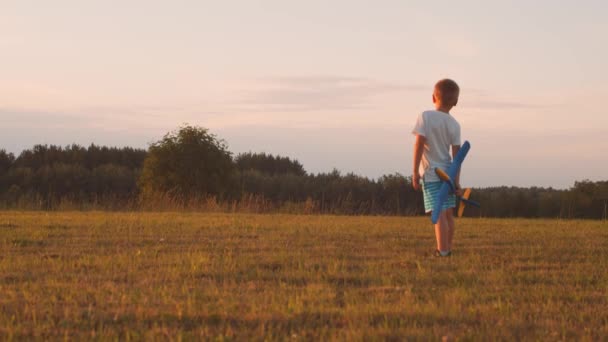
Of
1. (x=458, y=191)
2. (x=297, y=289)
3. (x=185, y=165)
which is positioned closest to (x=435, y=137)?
(x=458, y=191)

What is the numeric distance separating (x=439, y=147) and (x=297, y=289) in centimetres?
306

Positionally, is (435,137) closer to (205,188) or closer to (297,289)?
(297,289)

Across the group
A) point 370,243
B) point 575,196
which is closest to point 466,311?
point 370,243

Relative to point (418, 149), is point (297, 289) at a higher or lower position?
lower

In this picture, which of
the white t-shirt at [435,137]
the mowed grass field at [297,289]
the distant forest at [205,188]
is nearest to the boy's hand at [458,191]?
the white t-shirt at [435,137]

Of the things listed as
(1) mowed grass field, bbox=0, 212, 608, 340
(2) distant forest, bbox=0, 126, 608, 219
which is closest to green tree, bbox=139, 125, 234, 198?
(2) distant forest, bbox=0, 126, 608, 219

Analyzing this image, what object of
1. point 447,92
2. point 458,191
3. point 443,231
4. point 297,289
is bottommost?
point 297,289

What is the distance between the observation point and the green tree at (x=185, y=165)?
3400 cm

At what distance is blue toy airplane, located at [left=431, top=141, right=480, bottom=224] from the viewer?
786 centimetres

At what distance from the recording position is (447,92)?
811cm

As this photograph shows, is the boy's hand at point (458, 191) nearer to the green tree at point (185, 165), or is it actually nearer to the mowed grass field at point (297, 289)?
the mowed grass field at point (297, 289)

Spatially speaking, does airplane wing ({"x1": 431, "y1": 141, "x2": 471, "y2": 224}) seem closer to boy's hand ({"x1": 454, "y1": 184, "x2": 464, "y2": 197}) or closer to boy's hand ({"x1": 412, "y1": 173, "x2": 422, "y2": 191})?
boy's hand ({"x1": 454, "y1": 184, "x2": 464, "y2": 197})

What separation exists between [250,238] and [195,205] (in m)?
11.6

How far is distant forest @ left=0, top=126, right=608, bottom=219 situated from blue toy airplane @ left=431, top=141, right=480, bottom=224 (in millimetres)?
13411
